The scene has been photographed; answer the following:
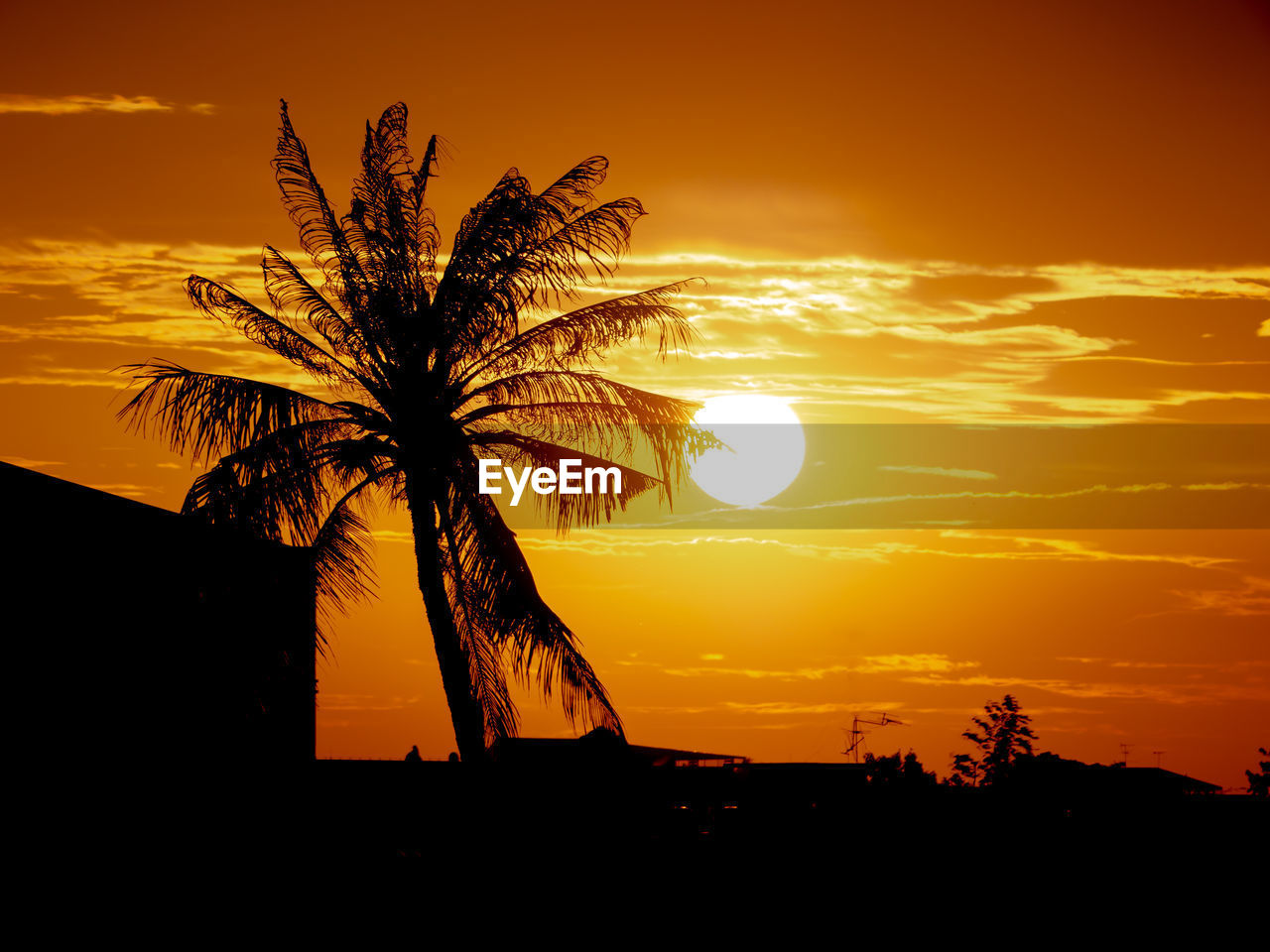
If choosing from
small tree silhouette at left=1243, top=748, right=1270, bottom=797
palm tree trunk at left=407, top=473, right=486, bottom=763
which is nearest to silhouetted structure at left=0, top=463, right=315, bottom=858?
palm tree trunk at left=407, top=473, right=486, bottom=763

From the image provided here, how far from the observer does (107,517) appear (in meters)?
12.8

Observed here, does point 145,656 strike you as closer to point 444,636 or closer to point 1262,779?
point 444,636

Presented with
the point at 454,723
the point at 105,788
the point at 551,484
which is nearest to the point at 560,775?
the point at 454,723

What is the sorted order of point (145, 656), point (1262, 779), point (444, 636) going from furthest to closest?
point (1262, 779), point (444, 636), point (145, 656)

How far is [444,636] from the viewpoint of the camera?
1614 centimetres

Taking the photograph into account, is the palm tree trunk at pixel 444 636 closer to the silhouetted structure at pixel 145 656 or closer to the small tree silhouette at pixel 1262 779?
the silhouetted structure at pixel 145 656

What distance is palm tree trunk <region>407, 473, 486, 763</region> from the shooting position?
16.0 meters

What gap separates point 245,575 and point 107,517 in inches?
114

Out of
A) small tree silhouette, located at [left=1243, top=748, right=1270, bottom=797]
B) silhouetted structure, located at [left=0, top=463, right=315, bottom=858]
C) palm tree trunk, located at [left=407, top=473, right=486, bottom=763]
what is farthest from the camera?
small tree silhouette, located at [left=1243, top=748, right=1270, bottom=797]

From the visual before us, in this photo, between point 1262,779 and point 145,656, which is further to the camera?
point 1262,779

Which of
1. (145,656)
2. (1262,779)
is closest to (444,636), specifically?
(145,656)

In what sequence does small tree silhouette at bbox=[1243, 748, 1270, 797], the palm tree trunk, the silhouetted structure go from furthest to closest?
small tree silhouette at bbox=[1243, 748, 1270, 797] < the palm tree trunk < the silhouetted structure

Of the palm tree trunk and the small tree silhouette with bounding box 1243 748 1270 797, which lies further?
the small tree silhouette with bounding box 1243 748 1270 797

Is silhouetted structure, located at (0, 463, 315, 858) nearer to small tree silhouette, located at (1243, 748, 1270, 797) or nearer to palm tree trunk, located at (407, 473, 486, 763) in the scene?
palm tree trunk, located at (407, 473, 486, 763)
